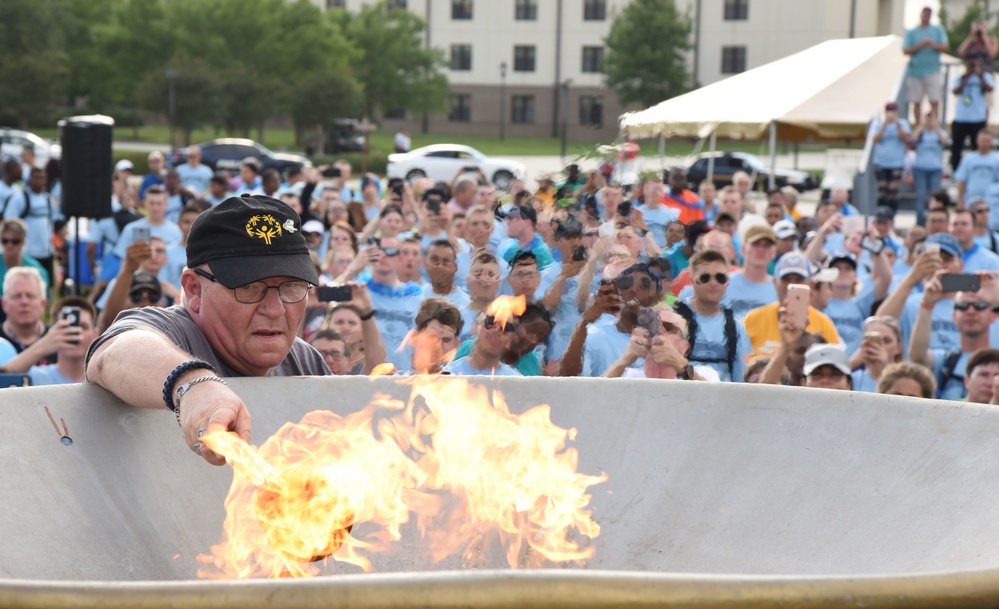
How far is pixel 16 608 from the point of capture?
4.39ft

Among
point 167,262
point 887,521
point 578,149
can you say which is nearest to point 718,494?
point 887,521

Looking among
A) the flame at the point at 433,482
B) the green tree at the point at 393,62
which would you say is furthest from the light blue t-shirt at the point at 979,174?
the green tree at the point at 393,62

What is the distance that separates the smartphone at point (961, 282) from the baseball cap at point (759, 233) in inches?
65.5

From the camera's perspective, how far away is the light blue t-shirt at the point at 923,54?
16.6 meters

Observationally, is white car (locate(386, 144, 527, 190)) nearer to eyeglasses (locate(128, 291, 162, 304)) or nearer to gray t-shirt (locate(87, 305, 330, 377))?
eyeglasses (locate(128, 291, 162, 304))

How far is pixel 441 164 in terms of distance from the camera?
121ft

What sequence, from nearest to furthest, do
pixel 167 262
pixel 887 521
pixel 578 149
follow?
1. pixel 887 521
2. pixel 578 149
3. pixel 167 262

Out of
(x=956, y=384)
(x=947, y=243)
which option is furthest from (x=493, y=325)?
(x=947, y=243)

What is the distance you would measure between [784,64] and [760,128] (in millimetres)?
1981

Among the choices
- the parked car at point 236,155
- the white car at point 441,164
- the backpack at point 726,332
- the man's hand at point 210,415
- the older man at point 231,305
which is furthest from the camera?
the parked car at point 236,155

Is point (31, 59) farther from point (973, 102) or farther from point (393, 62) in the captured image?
point (973, 102)

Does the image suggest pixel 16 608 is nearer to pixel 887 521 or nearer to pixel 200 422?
pixel 200 422

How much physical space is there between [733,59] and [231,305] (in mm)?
57765

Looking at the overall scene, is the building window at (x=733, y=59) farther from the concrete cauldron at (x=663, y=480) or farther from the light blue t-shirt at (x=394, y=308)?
the concrete cauldron at (x=663, y=480)
